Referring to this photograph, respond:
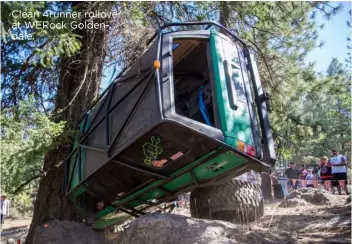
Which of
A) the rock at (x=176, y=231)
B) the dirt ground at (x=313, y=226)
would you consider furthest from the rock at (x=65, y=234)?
the dirt ground at (x=313, y=226)

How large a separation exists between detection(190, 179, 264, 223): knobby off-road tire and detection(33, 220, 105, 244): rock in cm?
155

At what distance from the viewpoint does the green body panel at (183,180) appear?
155 inches

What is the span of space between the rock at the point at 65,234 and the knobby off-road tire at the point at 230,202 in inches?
61.1

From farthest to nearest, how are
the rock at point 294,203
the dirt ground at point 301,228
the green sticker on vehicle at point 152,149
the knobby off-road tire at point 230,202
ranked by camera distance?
the rock at point 294,203 → the knobby off-road tire at point 230,202 → the dirt ground at point 301,228 → the green sticker on vehicle at point 152,149

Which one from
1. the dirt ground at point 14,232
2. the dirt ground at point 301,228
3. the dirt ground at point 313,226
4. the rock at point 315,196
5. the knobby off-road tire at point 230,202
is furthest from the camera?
the dirt ground at point 14,232

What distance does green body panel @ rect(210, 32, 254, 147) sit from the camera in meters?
3.68

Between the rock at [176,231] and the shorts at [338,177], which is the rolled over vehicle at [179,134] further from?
the shorts at [338,177]

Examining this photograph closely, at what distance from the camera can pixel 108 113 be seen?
4465mm

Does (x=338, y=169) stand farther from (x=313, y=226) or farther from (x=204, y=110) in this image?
(x=204, y=110)

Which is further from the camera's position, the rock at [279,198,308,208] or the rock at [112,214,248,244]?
the rock at [279,198,308,208]

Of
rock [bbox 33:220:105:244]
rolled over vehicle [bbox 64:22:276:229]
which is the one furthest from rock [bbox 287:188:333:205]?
rock [bbox 33:220:105:244]

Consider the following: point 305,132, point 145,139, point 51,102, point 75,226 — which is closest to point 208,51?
point 145,139

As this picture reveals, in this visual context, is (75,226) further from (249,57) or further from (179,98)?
(249,57)

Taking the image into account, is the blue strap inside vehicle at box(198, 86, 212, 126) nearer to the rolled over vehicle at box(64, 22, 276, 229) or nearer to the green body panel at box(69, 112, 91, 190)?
the rolled over vehicle at box(64, 22, 276, 229)
